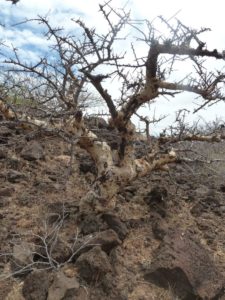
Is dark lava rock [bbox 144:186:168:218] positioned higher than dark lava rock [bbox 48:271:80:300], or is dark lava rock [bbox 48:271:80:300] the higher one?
dark lava rock [bbox 144:186:168:218]

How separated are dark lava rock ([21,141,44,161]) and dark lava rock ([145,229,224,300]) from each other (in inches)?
101

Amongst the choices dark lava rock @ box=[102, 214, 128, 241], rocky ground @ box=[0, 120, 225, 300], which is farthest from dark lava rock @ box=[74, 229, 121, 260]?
dark lava rock @ box=[102, 214, 128, 241]

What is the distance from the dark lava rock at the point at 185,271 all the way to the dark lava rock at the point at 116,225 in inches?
16.1

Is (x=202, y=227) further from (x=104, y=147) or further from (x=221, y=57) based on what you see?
(x=221, y=57)

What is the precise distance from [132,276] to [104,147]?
133cm

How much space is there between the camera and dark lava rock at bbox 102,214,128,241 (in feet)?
16.1

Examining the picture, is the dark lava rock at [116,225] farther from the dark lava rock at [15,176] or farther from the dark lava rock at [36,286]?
the dark lava rock at [15,176]

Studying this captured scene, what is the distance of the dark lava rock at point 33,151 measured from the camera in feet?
21.7

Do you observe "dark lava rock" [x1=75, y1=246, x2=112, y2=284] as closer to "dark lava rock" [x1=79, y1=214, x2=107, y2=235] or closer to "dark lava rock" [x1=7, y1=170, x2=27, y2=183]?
"dark lava rock" [x1=79, y1=214, x2=107, y2=235]

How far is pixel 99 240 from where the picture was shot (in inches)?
177

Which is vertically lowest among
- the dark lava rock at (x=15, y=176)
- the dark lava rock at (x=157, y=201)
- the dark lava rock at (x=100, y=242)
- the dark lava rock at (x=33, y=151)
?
the dark lava rock at (x=100, y=242)

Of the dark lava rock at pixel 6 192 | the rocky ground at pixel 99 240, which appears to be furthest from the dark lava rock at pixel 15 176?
the dark lava rock at pixel 6 192

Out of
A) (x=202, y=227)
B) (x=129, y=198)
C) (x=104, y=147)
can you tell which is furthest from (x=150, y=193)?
(x=104, y=147)

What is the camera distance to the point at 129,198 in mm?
5922
